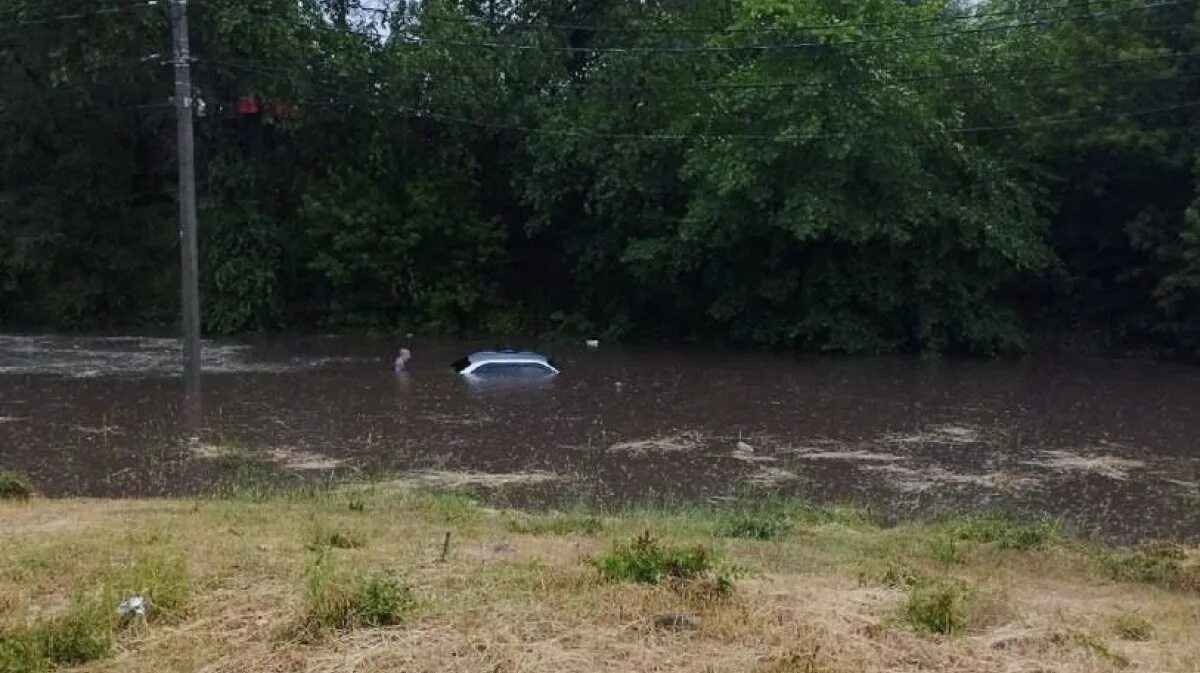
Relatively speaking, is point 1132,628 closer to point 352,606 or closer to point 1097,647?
point 1097,647

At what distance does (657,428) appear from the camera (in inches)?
806

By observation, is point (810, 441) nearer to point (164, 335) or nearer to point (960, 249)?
point (960, 249)

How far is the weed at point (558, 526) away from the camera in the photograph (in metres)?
10.8

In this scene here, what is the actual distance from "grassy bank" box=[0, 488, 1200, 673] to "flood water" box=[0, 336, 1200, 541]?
221 inches

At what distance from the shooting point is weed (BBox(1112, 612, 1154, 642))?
22.0 ft

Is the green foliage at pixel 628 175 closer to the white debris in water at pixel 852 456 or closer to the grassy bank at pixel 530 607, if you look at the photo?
the white debris in water at pixel 852 456

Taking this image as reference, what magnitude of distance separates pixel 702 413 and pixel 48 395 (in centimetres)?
1183

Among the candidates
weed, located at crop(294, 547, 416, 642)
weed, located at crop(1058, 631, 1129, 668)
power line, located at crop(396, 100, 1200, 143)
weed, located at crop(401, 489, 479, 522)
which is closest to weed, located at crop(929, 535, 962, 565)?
weed, located at crop(1058, 631, 1129, 668)

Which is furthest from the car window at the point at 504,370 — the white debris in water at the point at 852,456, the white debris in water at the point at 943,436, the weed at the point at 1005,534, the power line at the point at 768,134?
the weed at the point at 1005,534

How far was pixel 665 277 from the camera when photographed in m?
34.0

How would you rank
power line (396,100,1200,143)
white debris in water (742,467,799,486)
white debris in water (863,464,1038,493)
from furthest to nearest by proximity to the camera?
power line (396,100,1200,143)
white debris in water (742,467,799,486)
white debris in water (863,464,1038,493)

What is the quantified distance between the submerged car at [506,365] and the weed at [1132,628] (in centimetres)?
1848

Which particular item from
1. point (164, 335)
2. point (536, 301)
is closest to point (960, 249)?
point (536, 301)

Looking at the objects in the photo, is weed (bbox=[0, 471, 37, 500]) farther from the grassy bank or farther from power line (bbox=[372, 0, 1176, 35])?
power line (bbox=[372, 0, 1176, 35])
